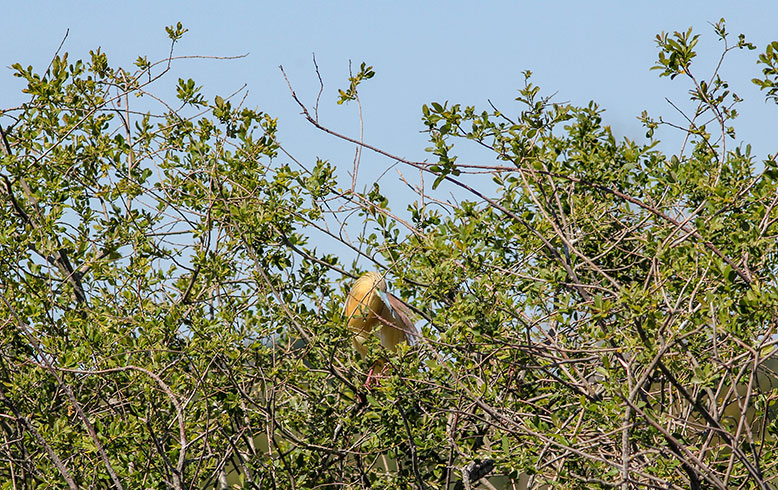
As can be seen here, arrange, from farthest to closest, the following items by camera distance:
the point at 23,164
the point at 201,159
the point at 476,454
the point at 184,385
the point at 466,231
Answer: the point at 23,164, the point at 201,159, the point at 184,385, the point at 476,454, the point at 466,231

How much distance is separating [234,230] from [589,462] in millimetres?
1841

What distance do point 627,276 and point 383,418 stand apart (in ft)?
4.14

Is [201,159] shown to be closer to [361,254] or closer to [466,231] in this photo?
[361,254]

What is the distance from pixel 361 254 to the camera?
4211 mm

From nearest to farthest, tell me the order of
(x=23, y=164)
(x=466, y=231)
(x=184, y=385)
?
(x=466, y=231), (x=184, y=385), (x=23, y=164)

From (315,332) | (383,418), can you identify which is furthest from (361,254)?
(383,418)

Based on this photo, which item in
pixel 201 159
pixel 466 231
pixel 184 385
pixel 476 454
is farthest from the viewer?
pixel 201 159

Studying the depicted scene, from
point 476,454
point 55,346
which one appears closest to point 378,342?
point 476,454

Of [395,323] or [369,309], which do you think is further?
[395,323]

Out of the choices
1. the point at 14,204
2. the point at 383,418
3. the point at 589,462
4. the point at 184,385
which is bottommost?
the point at 589,462

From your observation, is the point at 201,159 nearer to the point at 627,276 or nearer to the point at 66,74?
the point at 66,74

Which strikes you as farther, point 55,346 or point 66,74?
point 66,74

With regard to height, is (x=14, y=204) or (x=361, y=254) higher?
(x=14, y=204)

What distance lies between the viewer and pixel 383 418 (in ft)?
13.0
